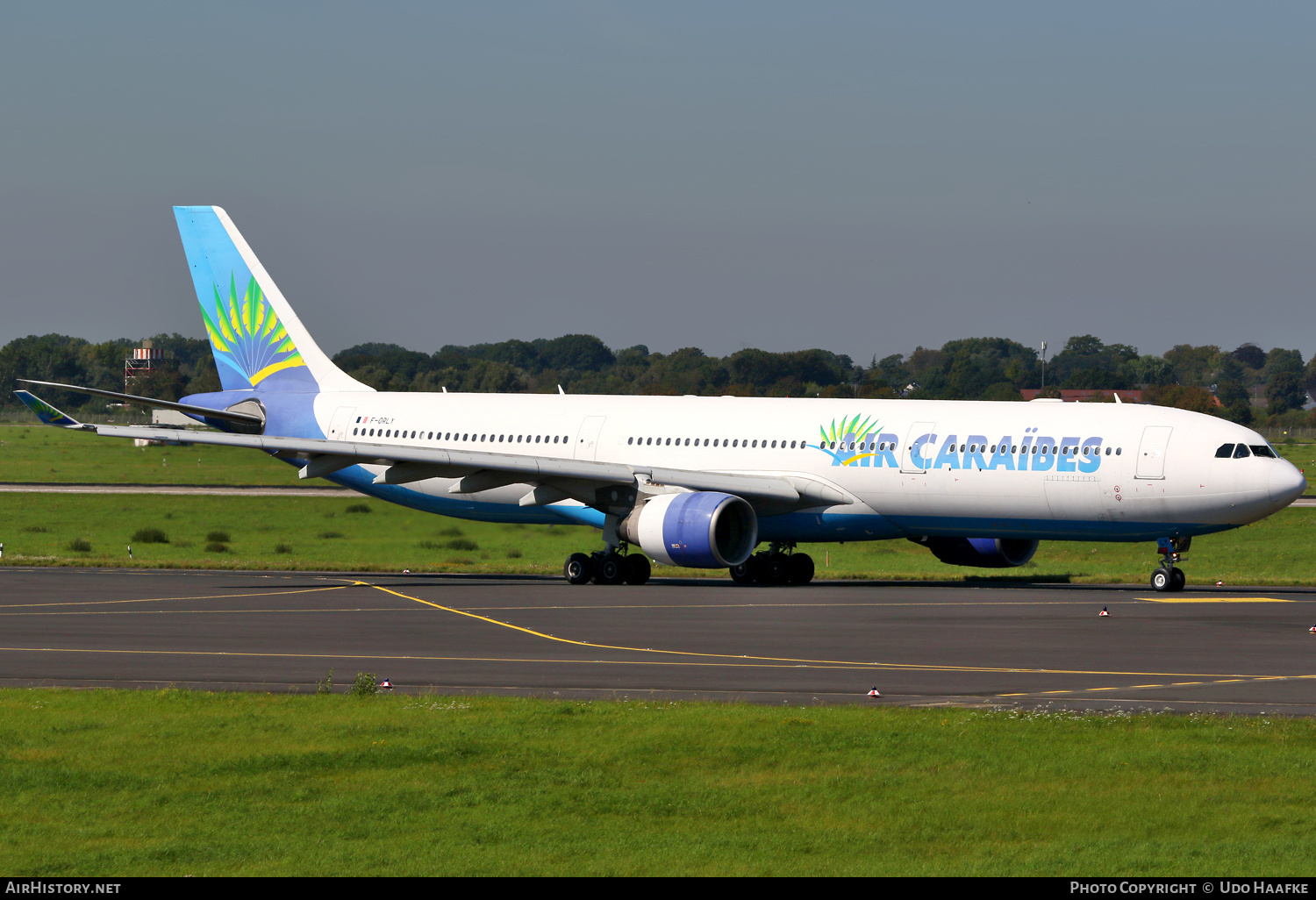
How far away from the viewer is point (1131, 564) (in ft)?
159

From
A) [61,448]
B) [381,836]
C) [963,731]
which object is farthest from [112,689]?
[61,448]

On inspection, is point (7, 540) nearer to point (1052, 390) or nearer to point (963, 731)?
point (963, 731)

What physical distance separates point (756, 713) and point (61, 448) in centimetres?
11120

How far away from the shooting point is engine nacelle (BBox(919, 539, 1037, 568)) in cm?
4006

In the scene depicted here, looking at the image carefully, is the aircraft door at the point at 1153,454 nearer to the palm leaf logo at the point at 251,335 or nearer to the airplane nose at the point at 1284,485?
the airplane nose at the point at 1284,485

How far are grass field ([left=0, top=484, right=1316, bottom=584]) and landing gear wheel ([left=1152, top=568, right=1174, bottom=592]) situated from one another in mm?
5481

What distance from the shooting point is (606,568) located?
39.4 m

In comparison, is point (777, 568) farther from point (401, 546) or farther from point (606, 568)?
point (401, 546)

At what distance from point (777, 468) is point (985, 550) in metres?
5.70

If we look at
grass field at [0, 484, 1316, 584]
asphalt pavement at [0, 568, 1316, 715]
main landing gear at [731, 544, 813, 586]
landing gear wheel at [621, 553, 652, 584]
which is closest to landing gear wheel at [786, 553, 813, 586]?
main landing gear at [731, 544, 813, 586]

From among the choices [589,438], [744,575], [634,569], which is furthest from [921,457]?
[589,438]

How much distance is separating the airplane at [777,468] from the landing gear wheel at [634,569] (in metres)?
0.05

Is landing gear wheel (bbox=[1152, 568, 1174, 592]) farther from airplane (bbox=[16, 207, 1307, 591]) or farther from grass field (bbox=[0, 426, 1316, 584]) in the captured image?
grass field (bbox=[0, 426, 1316, 584])

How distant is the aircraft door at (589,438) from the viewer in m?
42.5
